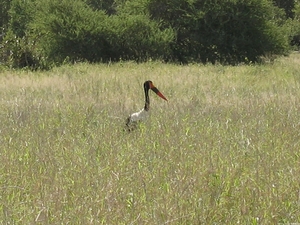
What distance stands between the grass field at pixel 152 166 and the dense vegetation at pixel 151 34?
12975 mm

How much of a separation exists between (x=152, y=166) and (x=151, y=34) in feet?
56.8

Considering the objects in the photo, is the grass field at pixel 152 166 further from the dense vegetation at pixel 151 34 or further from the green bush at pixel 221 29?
the green bush at pixel 221 29

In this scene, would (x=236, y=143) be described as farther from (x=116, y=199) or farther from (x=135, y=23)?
(x=135, y=23)

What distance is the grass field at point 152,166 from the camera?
306 centimetres

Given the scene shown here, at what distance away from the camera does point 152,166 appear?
3.99 meters

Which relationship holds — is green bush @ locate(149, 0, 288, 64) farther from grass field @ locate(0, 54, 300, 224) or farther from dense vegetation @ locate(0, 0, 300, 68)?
grass field @ locate(0, 54, 300, 224)

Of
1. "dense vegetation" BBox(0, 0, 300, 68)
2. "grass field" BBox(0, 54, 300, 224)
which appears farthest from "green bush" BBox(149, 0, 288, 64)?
"grass field" BBox(0, 54, 300, 224)

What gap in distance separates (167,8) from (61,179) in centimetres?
2000

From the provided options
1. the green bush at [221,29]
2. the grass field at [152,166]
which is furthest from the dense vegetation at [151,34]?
the grass field at [152,166]

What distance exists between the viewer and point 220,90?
1010cm

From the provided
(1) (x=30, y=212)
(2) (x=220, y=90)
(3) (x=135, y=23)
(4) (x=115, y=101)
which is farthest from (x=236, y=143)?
(3) (x=135, y=23)

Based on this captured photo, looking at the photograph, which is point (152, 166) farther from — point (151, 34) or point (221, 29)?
point (221, 29)

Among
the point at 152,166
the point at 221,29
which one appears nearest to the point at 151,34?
the point at 221,29

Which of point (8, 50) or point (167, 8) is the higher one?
point (167, 8)
